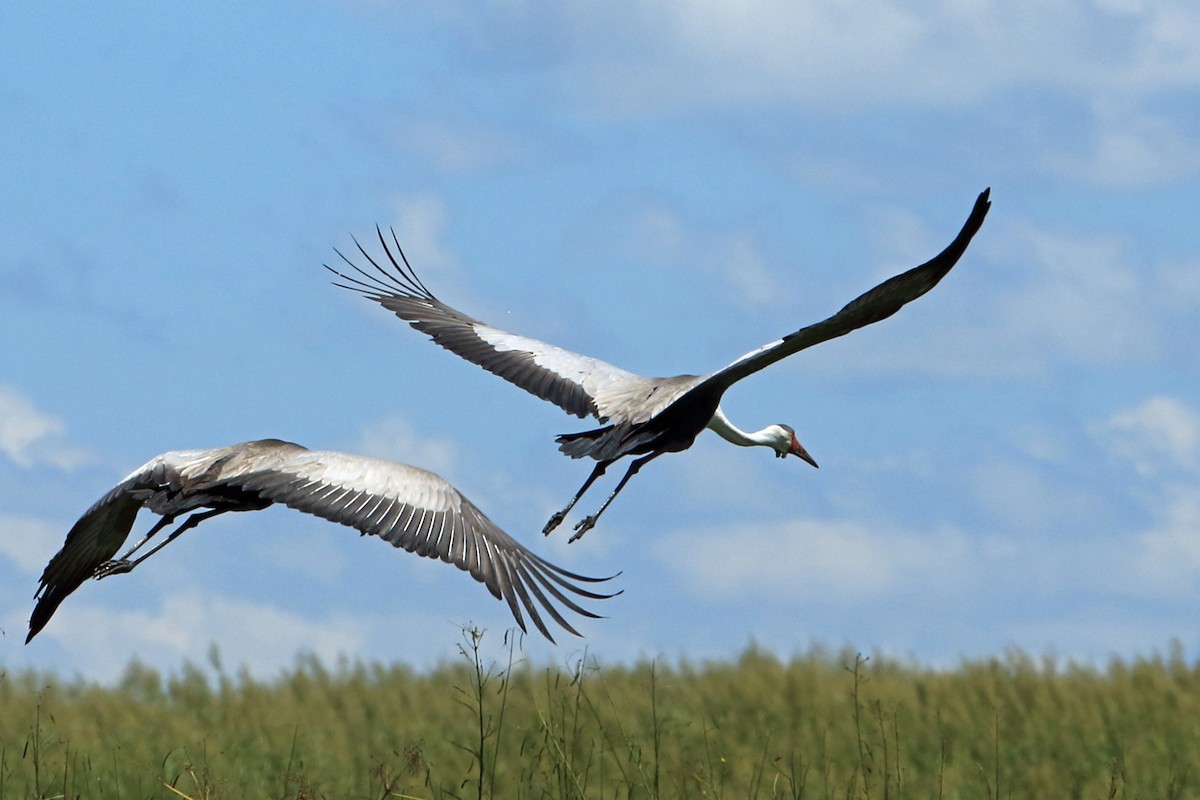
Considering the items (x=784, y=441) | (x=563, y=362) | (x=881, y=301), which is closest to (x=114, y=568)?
(x=563, y=362)

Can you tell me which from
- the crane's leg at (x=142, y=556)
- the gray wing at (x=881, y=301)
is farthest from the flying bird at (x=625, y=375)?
the crane's leg at (x=142, y=556)

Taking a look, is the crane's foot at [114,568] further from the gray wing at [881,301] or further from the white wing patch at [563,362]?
the gray wing at [881,301]

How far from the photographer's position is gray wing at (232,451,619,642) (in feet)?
25.0

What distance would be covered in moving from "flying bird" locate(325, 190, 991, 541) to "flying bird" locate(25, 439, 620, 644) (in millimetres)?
1298

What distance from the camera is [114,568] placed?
9008mm

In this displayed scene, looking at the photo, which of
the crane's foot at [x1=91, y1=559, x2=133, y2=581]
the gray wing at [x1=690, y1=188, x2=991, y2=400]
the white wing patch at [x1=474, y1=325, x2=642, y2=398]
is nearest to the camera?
the gray wing at [x1=690, y1=188, x2=991, y2=400]

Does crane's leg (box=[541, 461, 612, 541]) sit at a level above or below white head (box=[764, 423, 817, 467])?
below

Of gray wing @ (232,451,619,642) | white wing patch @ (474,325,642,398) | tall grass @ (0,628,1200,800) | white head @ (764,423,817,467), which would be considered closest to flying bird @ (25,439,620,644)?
gray wing @ (232,451,619,642)

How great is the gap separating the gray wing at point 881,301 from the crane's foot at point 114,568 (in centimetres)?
377

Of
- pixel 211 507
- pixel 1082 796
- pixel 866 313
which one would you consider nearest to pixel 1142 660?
pixel 1082 796

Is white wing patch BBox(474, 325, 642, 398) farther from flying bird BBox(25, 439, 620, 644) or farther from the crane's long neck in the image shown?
flying bird BBox(25, 439, 620, 644)

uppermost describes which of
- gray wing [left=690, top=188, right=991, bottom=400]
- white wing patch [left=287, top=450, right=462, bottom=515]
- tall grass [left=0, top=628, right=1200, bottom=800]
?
gray wing [left=690, top=188, right=991, bottom=400]

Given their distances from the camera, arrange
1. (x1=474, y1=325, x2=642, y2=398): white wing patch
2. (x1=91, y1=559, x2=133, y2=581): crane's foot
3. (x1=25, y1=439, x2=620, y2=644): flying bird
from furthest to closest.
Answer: (x1=474, y1=325, x2=642, y2=398): white wing patch
(x1=91, y1=559, x2=133, y2=581): crane's foot
(x1=25, y1=439, x2=620, y2=644): flying bird

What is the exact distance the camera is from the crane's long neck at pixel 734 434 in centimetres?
1109
